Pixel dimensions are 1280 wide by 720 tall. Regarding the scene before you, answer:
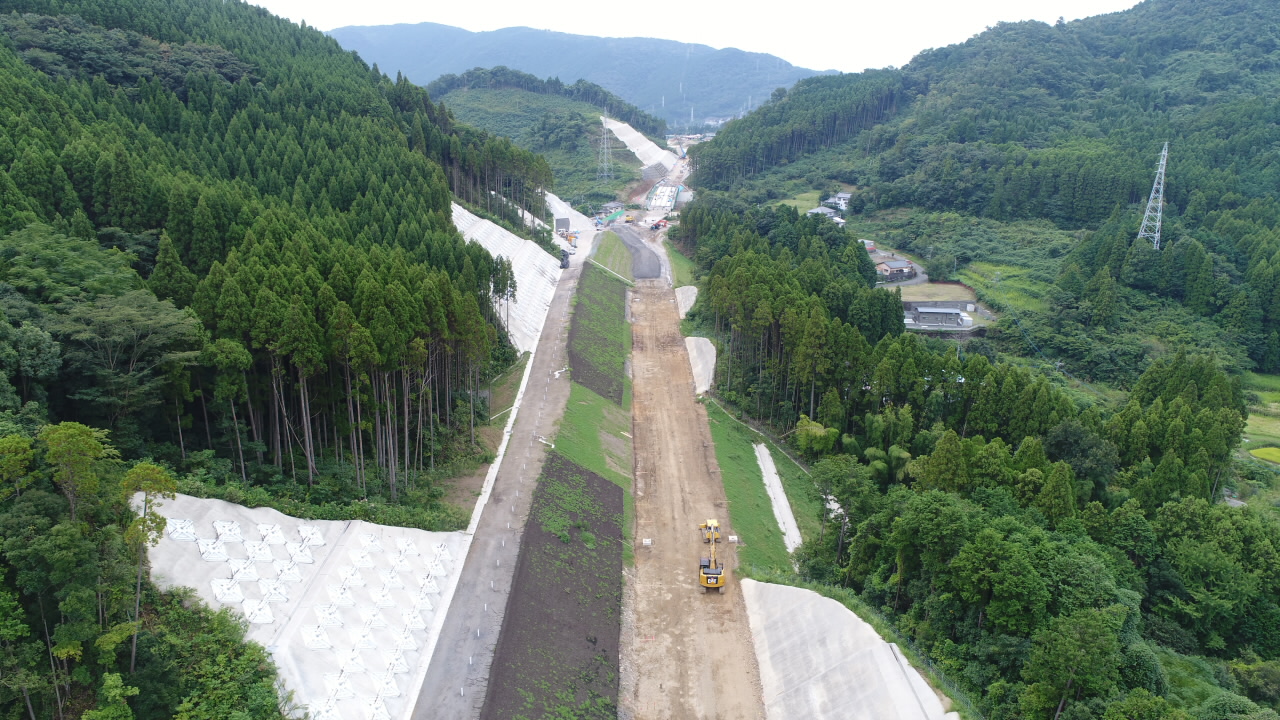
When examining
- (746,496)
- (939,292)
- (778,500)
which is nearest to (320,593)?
(746,496)

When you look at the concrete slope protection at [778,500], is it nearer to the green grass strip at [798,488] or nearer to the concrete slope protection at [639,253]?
the green grass strip at [798,488]

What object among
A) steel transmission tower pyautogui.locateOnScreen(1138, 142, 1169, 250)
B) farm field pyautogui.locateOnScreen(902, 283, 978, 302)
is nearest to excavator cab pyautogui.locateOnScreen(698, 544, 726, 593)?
farm field pyautogui.locateOnScreen(902, 283, 978, 302)

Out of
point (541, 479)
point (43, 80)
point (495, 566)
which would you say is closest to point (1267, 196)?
point (541, 479)

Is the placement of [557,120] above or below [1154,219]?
above

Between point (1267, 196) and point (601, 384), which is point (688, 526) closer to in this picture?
point (601, 384)

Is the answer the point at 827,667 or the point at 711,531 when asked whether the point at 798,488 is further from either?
the point at 827,667
